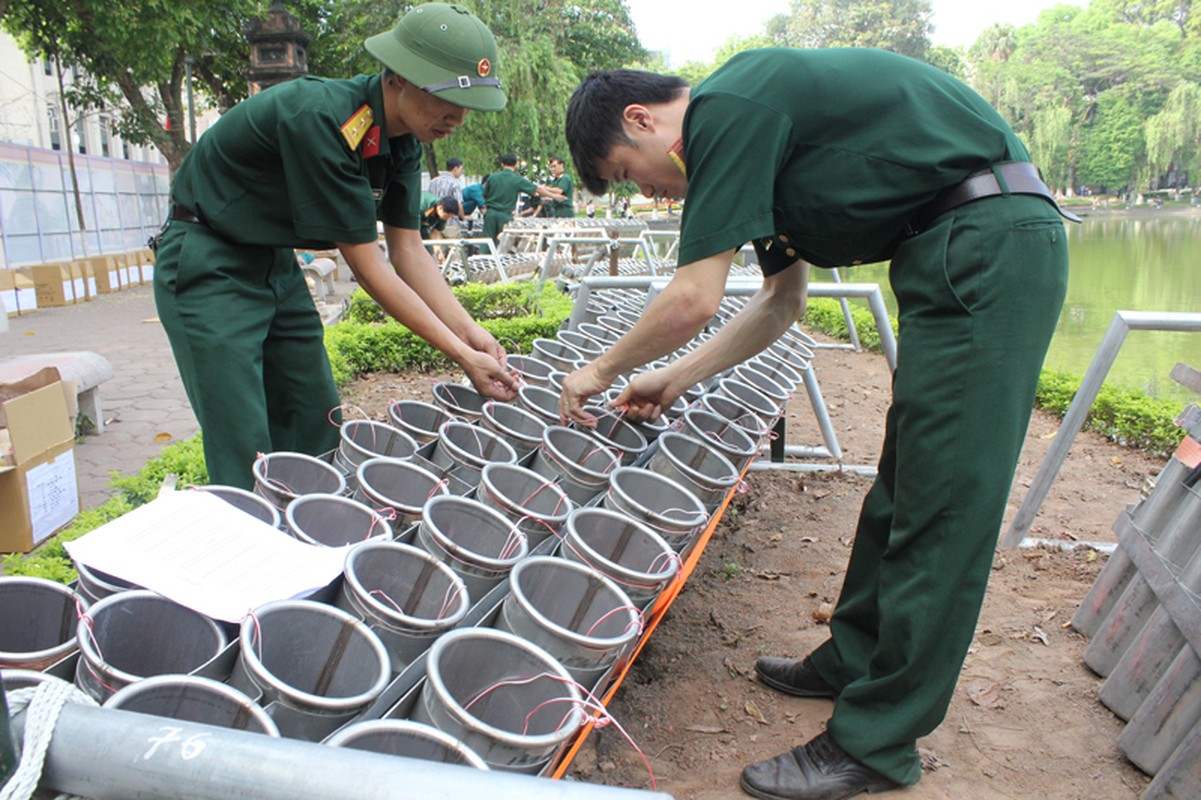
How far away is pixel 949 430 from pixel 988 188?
56 cm

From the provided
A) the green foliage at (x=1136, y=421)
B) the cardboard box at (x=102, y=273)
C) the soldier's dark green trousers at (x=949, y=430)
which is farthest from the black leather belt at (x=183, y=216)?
the cardboard box at (x=102, y=273)

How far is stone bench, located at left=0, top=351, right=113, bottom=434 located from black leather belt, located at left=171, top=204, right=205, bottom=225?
96.3 inches

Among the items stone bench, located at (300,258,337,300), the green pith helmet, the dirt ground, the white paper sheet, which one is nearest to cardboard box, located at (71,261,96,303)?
stone bench, located at (300,258,337,300)

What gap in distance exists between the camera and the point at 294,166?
2.56m

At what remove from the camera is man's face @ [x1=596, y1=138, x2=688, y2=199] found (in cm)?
214

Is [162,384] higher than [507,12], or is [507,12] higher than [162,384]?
[507,12]

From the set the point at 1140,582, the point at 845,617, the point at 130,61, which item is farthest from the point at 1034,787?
the point at 130,61

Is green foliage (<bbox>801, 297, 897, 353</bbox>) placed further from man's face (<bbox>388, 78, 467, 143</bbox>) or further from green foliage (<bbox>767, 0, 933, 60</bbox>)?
green foliage (<bbox>767, 0, 933, 60</bbox>)

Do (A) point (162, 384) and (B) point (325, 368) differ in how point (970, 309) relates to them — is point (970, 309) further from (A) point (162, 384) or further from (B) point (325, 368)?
(A) point (162, 384)

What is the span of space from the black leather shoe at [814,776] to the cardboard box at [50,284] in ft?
42.1

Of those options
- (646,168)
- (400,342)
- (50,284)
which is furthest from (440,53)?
(50,284)

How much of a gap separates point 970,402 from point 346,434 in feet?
5.58

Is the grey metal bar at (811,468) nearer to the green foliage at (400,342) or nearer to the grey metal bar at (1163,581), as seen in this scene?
the grey metal bar at (1163,581)

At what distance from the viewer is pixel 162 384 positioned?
728 centimetres
